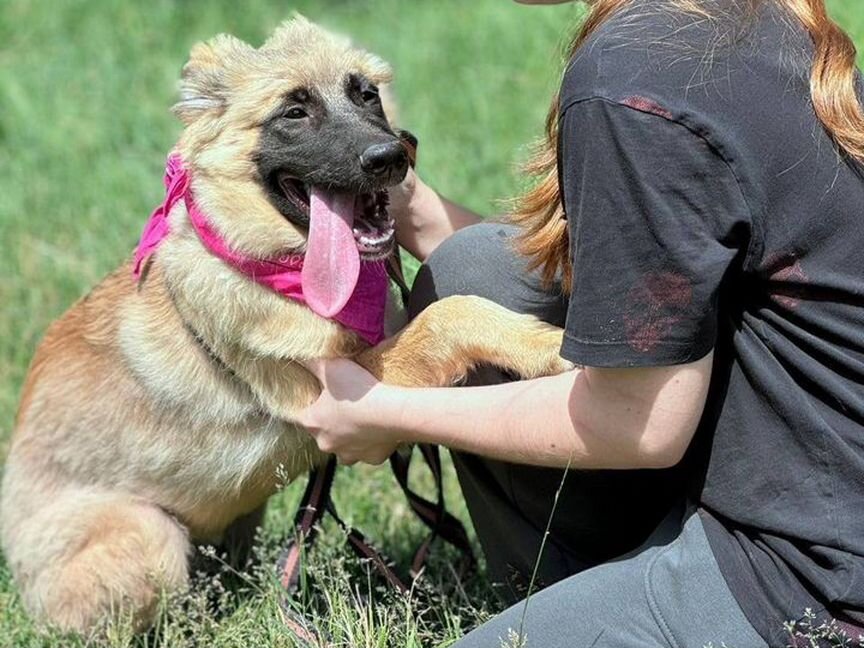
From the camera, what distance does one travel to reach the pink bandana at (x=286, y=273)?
3043 millimetres

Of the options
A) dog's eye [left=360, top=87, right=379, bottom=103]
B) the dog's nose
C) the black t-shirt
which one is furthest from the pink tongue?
the black t-shirt

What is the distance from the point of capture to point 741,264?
217 cm

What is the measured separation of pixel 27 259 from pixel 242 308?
2796mm

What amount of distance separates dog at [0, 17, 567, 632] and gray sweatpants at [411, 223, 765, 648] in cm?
13

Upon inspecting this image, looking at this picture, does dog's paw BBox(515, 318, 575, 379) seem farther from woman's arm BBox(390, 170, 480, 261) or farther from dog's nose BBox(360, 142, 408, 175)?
woman's arm BBox(390, 170, 480, 261)

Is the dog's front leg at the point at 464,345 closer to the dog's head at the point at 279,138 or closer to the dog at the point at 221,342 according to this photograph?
the dog at the point at 221,342

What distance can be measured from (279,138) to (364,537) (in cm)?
104

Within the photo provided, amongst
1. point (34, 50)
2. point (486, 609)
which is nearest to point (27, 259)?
point (34, 50)

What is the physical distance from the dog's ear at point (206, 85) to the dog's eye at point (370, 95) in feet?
1.04

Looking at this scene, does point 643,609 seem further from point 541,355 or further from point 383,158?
point 383,158

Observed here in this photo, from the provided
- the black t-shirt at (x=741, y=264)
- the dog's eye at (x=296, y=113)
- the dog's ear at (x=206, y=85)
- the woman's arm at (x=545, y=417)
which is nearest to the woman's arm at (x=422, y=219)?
the dog's eye at (x=296, y=113)

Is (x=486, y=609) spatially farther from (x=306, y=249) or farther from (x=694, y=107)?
(x=694, y=107)

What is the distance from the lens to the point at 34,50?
7.52 meters

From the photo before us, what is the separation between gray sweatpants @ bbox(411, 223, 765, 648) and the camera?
2.30 m
